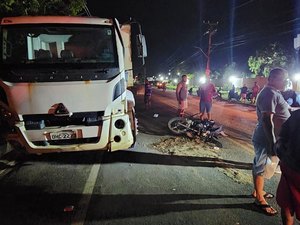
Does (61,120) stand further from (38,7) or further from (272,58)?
(272,58)

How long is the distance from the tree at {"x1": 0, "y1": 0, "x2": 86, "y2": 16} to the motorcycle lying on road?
5.72 metres

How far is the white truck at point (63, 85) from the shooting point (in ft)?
18.5

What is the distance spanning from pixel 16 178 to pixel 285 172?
185 inches

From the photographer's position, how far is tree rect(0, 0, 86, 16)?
8.94 metres

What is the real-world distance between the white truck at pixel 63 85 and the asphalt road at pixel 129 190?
0.67 meters

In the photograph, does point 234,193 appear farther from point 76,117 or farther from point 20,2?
point 20,2

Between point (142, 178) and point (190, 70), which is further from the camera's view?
point (190, 70)

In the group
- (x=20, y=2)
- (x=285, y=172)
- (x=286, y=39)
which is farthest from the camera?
(x=286, y=39)

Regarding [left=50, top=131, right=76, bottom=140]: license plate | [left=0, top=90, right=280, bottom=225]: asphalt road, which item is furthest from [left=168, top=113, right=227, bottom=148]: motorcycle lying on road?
[left=50, top=131, right=76, bottom=140]: license plate

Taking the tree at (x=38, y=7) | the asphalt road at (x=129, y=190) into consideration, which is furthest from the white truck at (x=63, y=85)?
the tree at (x=38, y=7)

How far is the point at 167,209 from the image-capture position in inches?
176

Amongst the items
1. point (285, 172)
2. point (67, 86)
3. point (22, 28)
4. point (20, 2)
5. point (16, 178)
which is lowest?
point (16, 178)

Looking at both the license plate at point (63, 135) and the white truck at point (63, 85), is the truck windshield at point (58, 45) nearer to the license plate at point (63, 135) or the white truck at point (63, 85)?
the white truck at point (63, 85)

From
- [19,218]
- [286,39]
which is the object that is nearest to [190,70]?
[286,39]
